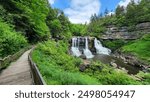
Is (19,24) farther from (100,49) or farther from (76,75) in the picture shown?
(100,49)

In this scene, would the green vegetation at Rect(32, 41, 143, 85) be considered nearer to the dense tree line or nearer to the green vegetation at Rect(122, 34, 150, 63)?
the dense tree line

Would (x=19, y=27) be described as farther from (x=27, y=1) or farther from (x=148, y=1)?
(x=148, y=1)

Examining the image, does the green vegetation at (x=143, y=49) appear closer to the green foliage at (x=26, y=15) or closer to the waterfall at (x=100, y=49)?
the waterfall at (x=100, y=49)

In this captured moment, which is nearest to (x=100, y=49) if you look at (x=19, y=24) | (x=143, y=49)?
(x=143, y=49)

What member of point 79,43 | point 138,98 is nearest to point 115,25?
point 79,43

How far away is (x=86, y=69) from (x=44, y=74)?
796 centimetres

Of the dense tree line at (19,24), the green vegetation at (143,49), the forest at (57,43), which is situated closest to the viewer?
the forest at (57,43)

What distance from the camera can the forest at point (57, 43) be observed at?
15617 millimetres

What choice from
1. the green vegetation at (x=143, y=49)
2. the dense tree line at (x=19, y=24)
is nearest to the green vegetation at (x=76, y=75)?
the dense tree line at (x=19, y=24)

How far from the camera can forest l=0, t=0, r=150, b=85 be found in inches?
615

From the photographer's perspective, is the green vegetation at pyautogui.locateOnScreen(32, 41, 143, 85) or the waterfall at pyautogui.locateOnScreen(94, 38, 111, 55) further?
the waterfall at pyautogui.locateOnScreen(94, 38, 111, 55)

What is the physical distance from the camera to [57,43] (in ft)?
143

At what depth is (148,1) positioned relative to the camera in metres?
69.6

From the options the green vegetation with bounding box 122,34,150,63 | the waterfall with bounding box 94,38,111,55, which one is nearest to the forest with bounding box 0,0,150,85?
the green vegetation with bounding box 122,34,150,63
